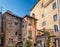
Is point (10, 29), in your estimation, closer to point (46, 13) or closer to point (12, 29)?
point (12, 29)

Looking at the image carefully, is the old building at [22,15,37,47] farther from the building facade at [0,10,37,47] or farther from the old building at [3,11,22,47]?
the old building at [3,11,22,47]

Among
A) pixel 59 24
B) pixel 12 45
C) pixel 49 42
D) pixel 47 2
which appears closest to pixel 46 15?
pixel 47 2

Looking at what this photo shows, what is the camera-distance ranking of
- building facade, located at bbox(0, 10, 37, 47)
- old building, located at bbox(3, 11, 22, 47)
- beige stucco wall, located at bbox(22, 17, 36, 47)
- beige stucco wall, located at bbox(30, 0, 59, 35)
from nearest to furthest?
building facade, located at bbox(0, 10, 37, 47), beige stucco wall, located at bbox(22, 17, 36, 47), old building, located at bbox(3, 11, 22, 47), beige stucco wall, located at bbox(30, 0, 59, 35)

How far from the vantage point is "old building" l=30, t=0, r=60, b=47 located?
1593 inches

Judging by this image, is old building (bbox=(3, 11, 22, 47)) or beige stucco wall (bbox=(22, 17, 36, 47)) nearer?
beige stucco wall (bbox=(22, 17, 36, 47))

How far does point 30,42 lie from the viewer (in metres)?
40.0

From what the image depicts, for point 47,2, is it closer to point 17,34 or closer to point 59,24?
point 59,24

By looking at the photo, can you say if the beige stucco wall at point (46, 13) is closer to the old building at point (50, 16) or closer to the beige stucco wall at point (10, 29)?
the old building at point (50, 16)

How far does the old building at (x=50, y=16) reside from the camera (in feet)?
133

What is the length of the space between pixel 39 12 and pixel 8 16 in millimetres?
13961

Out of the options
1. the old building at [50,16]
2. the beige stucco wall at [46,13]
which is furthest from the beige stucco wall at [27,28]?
the beige stucco wall at [46,13]

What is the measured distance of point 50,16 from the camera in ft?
149

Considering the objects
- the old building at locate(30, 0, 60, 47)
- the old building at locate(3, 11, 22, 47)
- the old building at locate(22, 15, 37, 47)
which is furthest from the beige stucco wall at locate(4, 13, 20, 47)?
the old building at locate(30, 0, 60, 47)

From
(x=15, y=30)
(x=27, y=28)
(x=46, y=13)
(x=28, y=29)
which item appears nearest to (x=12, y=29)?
(x=15, y=30)
